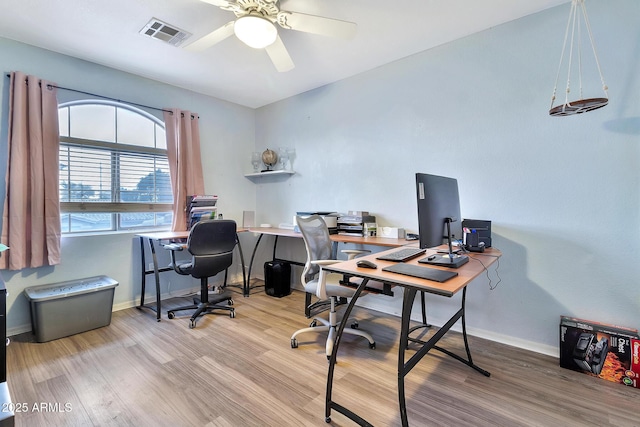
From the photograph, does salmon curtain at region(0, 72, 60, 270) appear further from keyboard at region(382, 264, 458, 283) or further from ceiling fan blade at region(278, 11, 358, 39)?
keyboard at region(382, 264, 458, 283)

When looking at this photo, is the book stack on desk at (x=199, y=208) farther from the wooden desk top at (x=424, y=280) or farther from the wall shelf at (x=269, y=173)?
the wooden desk top at (x=424, y=280)

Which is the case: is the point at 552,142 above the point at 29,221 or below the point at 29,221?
above

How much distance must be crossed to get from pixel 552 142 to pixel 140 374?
338 cm

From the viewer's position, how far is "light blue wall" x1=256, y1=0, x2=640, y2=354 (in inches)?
77.2

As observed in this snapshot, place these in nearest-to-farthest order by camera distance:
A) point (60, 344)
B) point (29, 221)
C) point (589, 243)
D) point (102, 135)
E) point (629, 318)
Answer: point (629, 318), point (589, 243), point (60, 344), point (29, 221), point (102, 135)

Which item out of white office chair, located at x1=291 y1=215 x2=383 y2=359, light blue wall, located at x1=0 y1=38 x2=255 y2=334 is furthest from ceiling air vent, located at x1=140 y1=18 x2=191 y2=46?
white office chair, located at x1=291 y1=215 x2=383 y2=359

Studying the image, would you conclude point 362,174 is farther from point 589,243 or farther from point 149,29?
point 149,29

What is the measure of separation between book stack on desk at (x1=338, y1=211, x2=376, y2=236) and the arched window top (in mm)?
2392

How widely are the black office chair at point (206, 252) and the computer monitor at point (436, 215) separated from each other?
6.36ft

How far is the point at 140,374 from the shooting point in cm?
196

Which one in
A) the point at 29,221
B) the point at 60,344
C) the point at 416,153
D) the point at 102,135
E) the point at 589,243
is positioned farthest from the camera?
the point at 102,135

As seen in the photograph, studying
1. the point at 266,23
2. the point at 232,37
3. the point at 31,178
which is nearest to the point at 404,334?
the point at 266,23

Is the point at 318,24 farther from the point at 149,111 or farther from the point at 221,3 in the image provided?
the point at 149,111

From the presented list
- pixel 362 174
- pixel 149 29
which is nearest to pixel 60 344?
pixel 149 29
